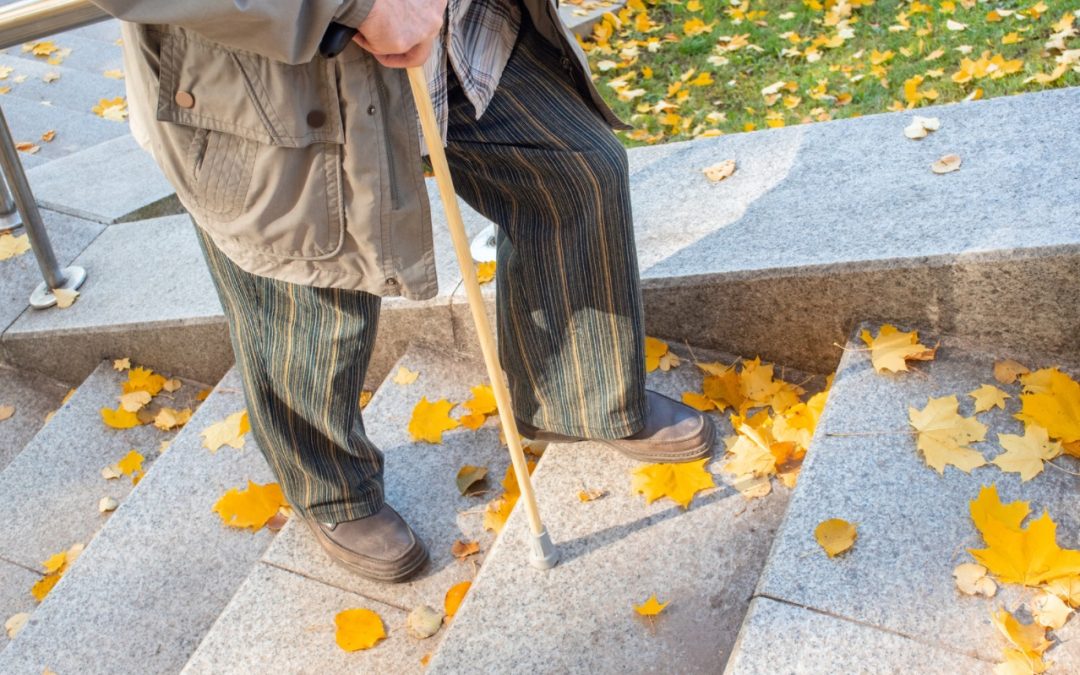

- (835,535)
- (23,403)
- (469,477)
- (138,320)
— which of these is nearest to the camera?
(835,535)

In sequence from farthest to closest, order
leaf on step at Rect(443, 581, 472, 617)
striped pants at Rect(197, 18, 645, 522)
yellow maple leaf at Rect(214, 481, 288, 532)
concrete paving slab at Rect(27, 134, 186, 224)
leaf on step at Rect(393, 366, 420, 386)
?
concrete paving slab at Rect(27, 134, 186, 224) → leaf on step at Rect(393, 366, 420, 386) → yellow maple leaf at Rect(214, 481, 288, 532) → leaf on step at Rect(443, 581, 472, 617) → striped pants at Rect(197, 18, 645, 522)

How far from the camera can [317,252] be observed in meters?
1.81

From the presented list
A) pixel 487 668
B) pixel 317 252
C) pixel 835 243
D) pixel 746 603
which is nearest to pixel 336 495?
pixel 487 668

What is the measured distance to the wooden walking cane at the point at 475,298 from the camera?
1661 millimetres

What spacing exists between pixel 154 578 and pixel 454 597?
86cm

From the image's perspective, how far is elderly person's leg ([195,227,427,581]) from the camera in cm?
203

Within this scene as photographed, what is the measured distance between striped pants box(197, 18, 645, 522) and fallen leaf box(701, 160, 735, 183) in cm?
87

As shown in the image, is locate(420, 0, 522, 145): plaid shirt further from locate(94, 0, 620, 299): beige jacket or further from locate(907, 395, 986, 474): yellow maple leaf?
locate(907, 395, 986, 474): yellow maple leaf

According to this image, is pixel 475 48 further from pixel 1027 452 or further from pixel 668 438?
pixel 1027 452

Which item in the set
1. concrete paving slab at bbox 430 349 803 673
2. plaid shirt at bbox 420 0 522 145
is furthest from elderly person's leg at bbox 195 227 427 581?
plaid shirt at bbox 420 0 522 145

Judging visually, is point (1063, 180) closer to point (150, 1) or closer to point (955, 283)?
point (955, 283)

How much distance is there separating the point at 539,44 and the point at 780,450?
3.45ft

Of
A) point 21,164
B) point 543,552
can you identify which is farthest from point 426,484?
point 21,164

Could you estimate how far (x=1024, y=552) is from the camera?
182cm
